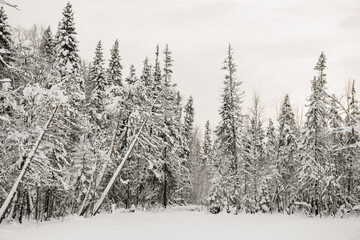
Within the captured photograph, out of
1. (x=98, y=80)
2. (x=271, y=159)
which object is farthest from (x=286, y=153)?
(x=98, y=80)

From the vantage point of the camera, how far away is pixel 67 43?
77.4 feet

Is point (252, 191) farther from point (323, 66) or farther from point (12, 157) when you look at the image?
point (12, 157)

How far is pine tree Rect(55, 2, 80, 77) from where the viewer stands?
23341 millimetres

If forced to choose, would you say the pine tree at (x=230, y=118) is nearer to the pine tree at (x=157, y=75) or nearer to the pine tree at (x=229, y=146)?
the pine tree at (x=229, y=146)

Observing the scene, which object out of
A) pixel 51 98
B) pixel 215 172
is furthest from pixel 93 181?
pixel 215 172

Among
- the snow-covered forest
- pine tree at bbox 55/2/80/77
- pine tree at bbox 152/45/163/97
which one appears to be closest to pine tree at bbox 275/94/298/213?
the snow-covered forest

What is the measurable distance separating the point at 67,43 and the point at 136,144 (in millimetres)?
9867

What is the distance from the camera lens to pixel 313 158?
2739 cm

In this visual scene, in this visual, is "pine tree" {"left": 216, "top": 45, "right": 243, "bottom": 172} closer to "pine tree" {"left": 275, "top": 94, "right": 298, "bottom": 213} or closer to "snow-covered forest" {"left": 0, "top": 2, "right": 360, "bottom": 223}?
"snow-covered forest" {"left": 0, "top": 2, "right": 360, "bottom": 223}

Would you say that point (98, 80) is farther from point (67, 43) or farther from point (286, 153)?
point (286, 153)

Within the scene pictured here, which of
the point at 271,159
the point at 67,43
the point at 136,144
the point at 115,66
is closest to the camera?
the point at 136,144

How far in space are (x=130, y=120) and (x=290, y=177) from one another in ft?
67.9

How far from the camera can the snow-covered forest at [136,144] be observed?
15039mm

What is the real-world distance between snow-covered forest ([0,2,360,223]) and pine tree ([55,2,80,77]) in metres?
0.08
